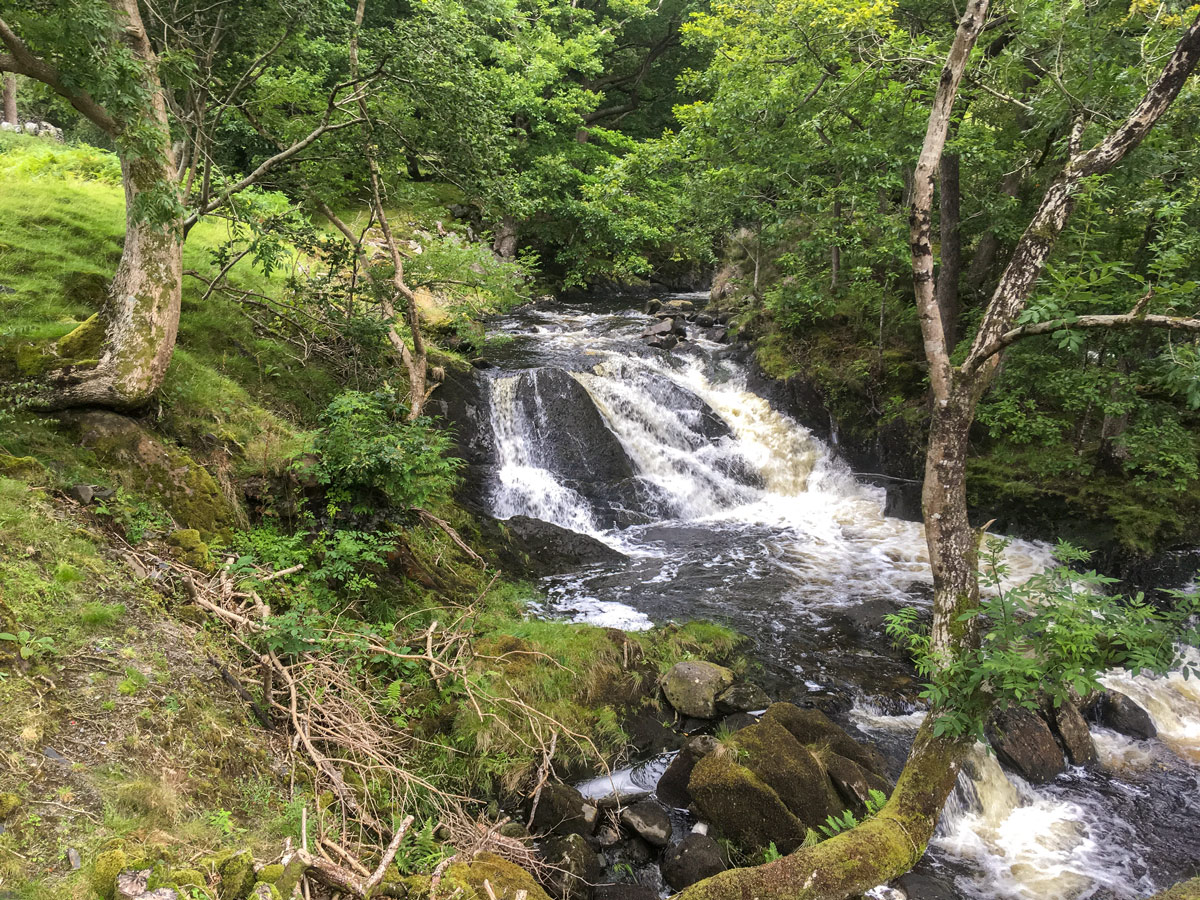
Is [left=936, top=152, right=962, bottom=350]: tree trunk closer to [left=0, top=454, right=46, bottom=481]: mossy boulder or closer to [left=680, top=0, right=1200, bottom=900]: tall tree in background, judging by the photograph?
[left=680, top=0, right=1200, bottom=900]: tall tree in background

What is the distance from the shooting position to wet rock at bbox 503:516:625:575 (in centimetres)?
980

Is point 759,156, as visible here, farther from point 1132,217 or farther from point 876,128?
point 1132,217

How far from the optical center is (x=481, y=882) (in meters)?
3.46

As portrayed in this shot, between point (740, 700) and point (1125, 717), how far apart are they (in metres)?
4.32

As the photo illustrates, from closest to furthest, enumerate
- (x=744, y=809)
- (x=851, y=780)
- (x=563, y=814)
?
(x=744, y=809) < (x=563, y=814) < (x=851, y=780)

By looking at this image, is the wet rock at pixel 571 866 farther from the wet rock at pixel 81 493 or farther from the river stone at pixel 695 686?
the wet rock at pixel 81 493

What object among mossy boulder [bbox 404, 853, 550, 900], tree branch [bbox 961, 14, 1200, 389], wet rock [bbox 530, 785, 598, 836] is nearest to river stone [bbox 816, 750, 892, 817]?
wet rock [bbox 530, 785, 598, 836]

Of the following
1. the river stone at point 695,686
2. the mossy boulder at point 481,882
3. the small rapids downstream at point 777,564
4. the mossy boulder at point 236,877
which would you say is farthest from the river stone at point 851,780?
the mossy boulder at point 236,877

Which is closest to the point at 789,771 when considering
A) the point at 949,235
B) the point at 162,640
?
the point at 162,640

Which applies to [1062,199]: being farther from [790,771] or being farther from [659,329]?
[659,329]

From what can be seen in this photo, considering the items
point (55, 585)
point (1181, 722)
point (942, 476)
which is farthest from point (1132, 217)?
point (55, 585)

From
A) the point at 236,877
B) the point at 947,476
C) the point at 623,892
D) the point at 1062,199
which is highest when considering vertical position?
the point at 1062,199

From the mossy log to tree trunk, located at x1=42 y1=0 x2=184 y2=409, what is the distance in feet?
20.1

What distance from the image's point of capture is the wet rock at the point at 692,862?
15.3 feet
